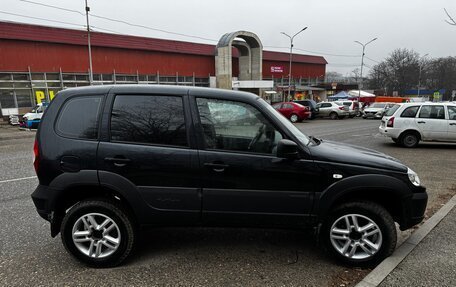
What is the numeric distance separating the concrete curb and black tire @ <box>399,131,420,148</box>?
7.46 meters

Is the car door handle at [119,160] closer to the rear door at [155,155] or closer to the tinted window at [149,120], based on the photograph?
the rear door at [155,155]

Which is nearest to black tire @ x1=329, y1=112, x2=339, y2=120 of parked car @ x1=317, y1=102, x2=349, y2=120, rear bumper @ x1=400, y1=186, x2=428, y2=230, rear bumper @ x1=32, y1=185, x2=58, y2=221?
parked car @ x1=317, y1=102, x2=349, y2=120

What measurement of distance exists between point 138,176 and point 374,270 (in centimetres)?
248

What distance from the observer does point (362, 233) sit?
3305mm

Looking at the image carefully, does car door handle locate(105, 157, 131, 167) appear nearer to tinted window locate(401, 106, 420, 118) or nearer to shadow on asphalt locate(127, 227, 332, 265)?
shadow on asphalt locate(127, 227, 332, 265)

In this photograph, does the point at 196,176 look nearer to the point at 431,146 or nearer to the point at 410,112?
the point at 410,112

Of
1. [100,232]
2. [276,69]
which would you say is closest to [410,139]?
[100,232]

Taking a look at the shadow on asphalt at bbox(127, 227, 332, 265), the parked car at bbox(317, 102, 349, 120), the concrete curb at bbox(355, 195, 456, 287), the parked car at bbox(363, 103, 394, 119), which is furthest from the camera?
the parked car at bbox(363, 103, 394, 119)

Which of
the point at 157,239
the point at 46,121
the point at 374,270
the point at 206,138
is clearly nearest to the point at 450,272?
the point at 374,270

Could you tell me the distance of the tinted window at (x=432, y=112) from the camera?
36.9 ft

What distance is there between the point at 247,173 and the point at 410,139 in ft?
34.5

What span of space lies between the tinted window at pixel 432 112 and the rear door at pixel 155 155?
10.9m

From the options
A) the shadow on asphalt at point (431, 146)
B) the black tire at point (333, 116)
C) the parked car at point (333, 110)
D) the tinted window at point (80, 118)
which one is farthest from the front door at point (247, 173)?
the black tire at point (333, 116)

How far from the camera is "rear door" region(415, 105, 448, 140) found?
11.2 m
